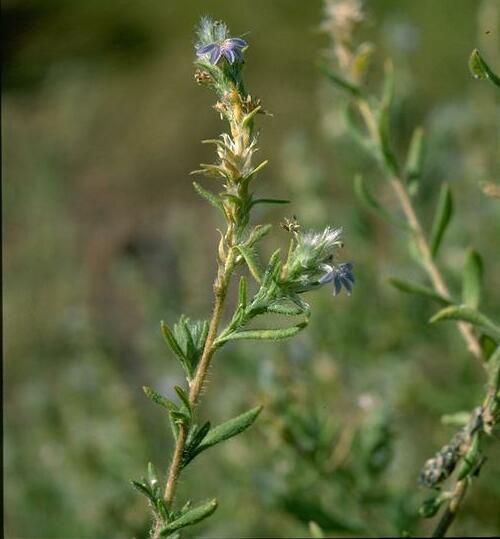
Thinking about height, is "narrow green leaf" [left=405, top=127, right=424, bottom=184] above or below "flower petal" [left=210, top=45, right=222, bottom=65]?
below

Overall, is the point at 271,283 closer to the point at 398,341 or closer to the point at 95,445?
the point at 398,341

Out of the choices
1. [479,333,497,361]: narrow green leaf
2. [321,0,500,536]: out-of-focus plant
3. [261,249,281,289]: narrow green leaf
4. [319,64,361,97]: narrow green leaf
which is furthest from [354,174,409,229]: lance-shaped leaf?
[261,249,281,289]: narrow green leaf

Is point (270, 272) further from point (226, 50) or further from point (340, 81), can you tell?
point (340, 81)

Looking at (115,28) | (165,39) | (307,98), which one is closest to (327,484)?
(307,98)

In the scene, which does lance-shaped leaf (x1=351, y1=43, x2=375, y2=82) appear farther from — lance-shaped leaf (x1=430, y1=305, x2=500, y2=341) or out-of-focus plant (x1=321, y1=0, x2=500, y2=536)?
lance-shaped leaf (x1=430, y1=305, x2=500, y2=341)

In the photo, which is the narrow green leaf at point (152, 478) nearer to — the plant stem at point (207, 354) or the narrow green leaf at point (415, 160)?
the plant stem at point (207, 354)
